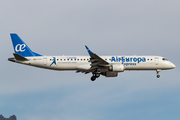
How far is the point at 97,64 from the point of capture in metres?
55.3

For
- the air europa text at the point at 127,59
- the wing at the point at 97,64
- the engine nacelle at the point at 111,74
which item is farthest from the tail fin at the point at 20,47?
the air europa text at the point at 127,59

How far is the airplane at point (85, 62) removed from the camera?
55625 millimetres

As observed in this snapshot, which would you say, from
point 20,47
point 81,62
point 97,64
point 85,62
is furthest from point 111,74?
point 20,47

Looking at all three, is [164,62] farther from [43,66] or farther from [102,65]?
[43,66]

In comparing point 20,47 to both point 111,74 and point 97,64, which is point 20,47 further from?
point 111,74

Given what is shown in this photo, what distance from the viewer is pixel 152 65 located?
59.3 metres

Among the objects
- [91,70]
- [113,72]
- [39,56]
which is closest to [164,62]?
[113,72]

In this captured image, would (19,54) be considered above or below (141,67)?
above

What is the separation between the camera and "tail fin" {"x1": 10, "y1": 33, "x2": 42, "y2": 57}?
57.9 m

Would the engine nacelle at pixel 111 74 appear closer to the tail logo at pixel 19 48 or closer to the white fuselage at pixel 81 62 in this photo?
the white fuselage at pixel 81 62

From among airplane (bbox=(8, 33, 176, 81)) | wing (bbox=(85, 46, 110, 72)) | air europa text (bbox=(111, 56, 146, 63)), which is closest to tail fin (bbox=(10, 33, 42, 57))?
airplane (bbox=(8, 33, 176, 81))

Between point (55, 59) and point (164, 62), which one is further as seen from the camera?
point (164, 62)

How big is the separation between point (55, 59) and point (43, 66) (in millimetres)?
2737

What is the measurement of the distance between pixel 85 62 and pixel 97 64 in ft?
9.27
